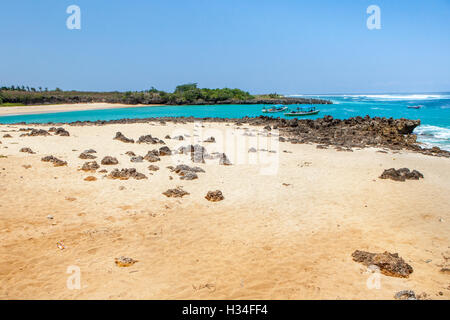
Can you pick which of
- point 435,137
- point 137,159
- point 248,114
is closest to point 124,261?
point 137,159

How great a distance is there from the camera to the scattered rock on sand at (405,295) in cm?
492

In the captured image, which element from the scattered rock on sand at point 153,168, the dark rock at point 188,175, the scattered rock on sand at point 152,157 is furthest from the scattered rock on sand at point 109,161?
the dark rock at point 188,175

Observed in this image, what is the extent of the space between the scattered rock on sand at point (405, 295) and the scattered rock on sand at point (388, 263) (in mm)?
725

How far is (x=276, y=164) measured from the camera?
1532cm

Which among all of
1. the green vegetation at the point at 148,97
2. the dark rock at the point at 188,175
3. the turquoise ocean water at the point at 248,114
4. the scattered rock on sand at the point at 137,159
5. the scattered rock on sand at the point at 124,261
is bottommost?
the scattered rock on sand at the point at 124,261

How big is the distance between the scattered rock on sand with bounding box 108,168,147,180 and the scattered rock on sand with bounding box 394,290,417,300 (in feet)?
30.0

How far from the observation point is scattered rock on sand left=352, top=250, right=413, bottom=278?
226 inches

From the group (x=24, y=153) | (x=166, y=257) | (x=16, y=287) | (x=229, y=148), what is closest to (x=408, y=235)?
(x=166, y=257)

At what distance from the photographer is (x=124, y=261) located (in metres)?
5.87

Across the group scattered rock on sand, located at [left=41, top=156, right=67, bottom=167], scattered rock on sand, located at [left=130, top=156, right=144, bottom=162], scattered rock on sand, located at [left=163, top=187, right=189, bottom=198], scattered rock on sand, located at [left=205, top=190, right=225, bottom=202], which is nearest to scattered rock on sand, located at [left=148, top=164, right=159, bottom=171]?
scattered rock on sand, located at [left=130, top=156, right=144, bottom=162]

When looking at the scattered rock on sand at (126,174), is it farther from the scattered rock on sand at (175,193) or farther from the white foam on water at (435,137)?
the white foam on water at (435,137)

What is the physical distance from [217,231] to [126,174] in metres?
5.56

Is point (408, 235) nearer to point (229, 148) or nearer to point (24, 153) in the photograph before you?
point (229, 148)

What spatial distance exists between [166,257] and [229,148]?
13148mm
